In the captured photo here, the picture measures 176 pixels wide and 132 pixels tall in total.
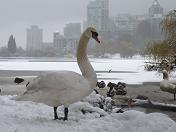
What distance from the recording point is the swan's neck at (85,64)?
742 cm

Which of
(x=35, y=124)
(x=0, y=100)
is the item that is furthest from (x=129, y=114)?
(x=0, y=100)

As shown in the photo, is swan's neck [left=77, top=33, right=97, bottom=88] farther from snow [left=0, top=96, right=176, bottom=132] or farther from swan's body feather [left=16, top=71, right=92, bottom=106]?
snow [left=0, top=96, right=176, bottom=132]

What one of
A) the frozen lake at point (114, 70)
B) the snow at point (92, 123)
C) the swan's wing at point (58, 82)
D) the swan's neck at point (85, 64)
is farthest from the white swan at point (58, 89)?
the frozen lake at point (114, 70)

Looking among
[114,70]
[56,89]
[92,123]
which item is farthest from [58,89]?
[114,70]

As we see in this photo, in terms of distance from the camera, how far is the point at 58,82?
22.9ft

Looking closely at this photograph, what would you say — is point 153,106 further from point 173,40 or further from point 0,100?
point 173,40

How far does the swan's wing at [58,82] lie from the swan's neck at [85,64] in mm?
239

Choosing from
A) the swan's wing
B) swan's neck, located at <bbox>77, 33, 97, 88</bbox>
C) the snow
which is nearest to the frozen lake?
swan's neck, located at <bbox>77, 33, 97, 88</bbox>

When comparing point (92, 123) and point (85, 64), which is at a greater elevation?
point (85, 64)

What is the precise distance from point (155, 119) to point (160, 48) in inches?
738

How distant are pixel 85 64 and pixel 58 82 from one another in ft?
2.71

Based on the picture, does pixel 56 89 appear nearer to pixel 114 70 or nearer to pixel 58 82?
pixel 58 82

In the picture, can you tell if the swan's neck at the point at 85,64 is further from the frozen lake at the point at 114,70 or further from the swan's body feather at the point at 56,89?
the frozen lake at the point at 114,70

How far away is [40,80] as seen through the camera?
708cm
